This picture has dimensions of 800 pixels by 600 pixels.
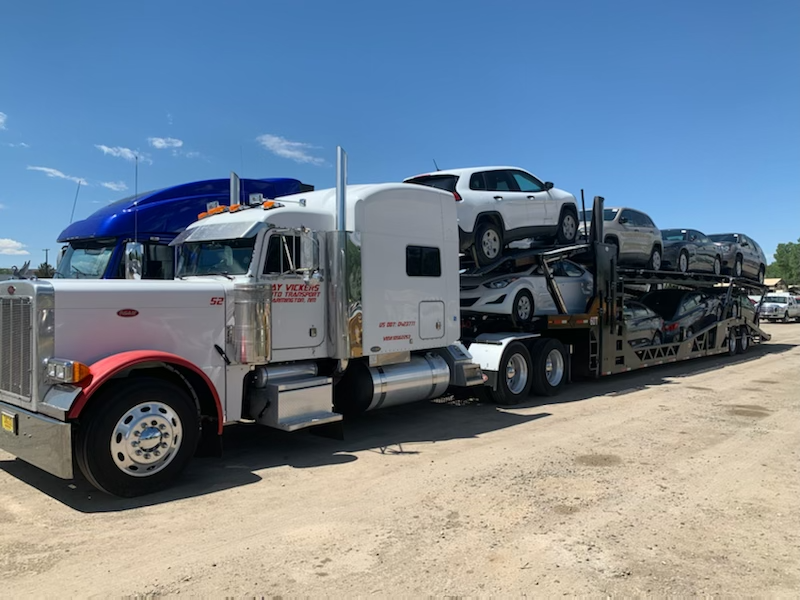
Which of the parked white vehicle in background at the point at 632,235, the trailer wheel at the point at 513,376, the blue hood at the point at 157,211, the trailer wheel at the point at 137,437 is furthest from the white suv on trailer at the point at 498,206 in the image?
the trailer wheel at the point at 137,437

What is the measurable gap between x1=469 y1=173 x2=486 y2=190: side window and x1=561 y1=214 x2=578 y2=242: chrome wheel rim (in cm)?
239

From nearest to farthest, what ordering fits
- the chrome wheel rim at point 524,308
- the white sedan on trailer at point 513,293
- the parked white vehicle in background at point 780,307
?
the white sedan on trailer at point 513,293 < the chrome wheel rim at point 524,308 < the parked white vehicle in background at point 780,307

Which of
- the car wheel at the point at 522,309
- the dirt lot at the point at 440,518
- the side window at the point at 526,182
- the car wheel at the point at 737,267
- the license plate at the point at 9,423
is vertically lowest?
the dirt lot at the point at 440,518

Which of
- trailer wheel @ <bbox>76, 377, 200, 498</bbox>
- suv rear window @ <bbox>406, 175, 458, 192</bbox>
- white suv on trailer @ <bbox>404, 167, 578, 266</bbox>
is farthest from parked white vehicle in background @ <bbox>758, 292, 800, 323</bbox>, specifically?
trailer wheel @ <bbox>76, 377, 200, 498</bbox>

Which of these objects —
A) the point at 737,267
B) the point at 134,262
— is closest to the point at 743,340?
the point at 737,267

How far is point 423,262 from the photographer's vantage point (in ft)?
27.0

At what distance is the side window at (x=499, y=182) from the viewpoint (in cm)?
1011

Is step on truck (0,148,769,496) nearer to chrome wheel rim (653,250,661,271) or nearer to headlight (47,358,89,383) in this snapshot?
headlight (47,358,89,383)

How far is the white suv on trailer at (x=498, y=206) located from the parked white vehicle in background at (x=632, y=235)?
51.7 inches

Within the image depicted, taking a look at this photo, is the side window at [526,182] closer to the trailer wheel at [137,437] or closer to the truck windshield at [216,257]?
the truck windshield at [216,257]

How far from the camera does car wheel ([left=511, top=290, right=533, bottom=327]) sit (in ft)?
34.7

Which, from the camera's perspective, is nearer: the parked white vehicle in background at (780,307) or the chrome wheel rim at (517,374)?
the chrome wheel rim at (517,374)

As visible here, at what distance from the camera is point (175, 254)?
7.46 m

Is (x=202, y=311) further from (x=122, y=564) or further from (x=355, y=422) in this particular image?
(x=355, y=422)
